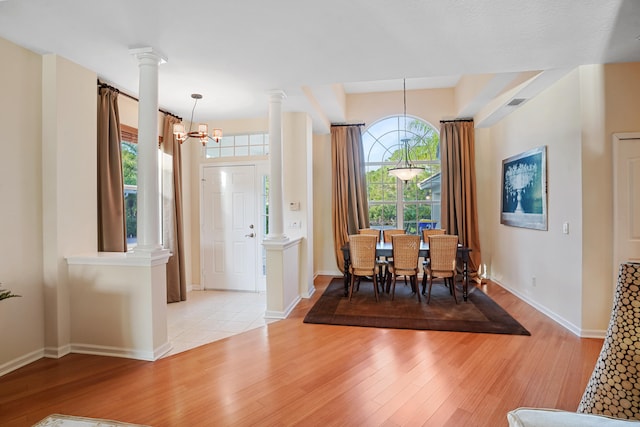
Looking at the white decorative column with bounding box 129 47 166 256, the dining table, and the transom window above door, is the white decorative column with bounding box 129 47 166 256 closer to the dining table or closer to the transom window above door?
the transom window above door

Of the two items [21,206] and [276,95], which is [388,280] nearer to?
[276,95]

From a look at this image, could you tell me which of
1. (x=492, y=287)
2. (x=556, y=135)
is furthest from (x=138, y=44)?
(x=492, y=287)

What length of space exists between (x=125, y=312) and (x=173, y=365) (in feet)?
2.18

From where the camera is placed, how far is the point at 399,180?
5.91m

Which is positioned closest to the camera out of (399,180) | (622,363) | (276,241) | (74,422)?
(622,363)

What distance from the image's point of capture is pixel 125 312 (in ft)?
8.96

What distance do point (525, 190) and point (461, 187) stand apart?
137cm

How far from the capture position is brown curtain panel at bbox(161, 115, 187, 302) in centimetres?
433

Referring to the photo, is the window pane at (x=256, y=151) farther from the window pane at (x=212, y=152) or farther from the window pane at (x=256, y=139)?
the window pane at (x=212, y=152)

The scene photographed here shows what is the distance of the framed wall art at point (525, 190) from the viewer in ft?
12.2

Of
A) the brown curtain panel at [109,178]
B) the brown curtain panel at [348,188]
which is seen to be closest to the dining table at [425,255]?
the brown curtain panel at [348,188]

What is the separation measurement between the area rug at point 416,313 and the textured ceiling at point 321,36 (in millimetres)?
2748

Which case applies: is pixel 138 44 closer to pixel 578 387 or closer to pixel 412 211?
pixel 578 387

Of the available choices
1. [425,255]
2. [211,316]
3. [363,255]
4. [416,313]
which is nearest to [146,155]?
[211,316]
